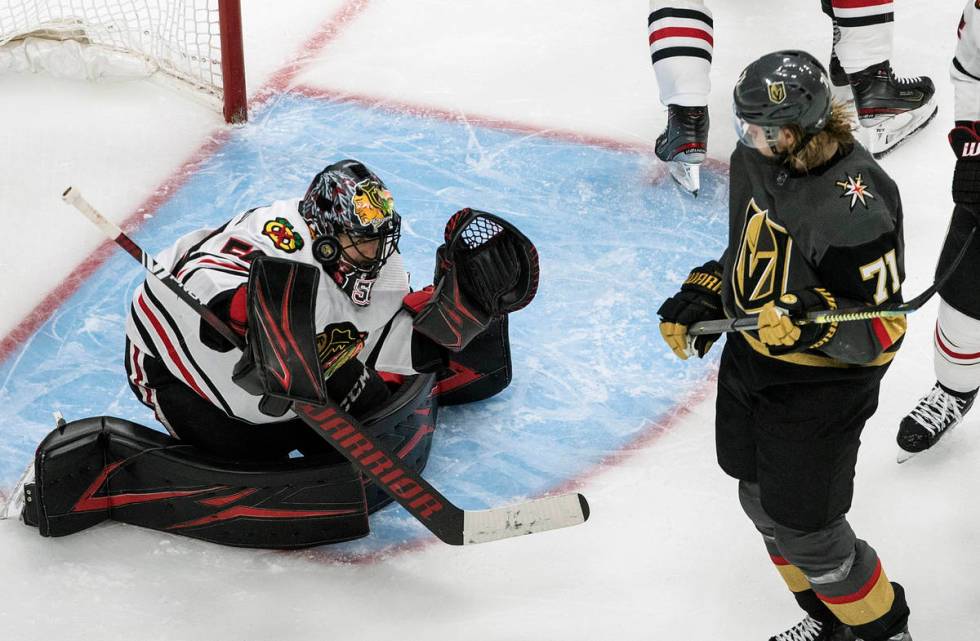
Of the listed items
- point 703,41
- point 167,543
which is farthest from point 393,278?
point 703,41

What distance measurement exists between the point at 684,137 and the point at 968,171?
131 centimetres

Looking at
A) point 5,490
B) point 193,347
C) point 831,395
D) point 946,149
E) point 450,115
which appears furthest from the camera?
point 450,115

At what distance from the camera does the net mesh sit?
444cm

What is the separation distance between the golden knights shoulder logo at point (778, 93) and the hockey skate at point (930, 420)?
1155 mm

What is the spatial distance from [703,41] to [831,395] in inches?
74.6

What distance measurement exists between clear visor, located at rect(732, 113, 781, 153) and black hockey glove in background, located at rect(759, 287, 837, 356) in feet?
0.74

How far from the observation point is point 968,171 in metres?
2.61

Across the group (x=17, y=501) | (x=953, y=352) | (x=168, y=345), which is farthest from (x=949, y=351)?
(x=17, y=501)

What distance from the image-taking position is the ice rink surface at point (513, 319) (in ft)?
8.84

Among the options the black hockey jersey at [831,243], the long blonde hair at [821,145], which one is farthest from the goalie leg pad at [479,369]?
the long blonde hair at [821,145]

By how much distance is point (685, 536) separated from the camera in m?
2.86

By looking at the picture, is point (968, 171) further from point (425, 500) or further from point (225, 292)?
point (225, 292)

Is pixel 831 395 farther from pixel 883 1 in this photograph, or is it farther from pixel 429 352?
pixel 883 1

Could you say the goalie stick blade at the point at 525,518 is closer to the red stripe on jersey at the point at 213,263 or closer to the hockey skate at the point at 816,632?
the hockey skate at the point at 816,632
